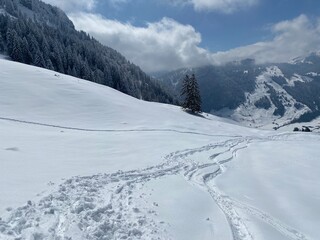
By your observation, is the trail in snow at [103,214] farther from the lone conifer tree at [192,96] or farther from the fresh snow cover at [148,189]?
the lone conifer tree at [192,96]

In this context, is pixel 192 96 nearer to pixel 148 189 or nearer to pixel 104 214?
pixel 148 189

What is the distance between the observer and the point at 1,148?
17.4m

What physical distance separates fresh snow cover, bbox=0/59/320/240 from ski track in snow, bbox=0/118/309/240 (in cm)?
3

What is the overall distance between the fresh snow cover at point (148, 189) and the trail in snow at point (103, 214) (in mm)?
33

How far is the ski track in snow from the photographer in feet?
30.3

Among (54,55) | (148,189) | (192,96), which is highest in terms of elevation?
(54,55)

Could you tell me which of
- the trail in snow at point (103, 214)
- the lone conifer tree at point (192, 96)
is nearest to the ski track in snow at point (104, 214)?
the trail in snow at point (103, 214)

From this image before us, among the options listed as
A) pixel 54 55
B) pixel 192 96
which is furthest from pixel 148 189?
pixel 54 55

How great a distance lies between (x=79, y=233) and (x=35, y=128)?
68.6 feet

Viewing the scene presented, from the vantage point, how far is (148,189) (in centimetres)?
1414

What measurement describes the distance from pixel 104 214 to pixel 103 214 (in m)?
0.04

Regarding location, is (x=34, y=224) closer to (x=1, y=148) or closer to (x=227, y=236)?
(x=227, y=236)

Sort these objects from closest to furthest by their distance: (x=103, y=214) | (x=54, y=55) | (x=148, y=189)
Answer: (x=103, y=214) → (x=148, y=189) → (x=54, y=55)

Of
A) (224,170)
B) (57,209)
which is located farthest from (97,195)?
(224,170)
